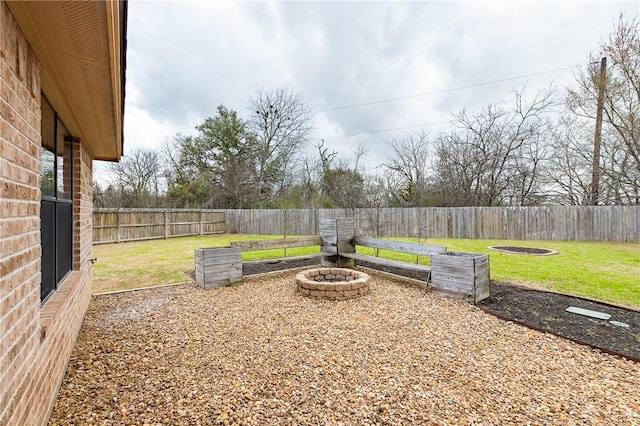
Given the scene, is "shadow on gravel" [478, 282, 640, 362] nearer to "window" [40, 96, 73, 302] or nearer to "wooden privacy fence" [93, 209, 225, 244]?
"window" [40, 96, 73, 302]

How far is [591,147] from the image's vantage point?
13125 mm

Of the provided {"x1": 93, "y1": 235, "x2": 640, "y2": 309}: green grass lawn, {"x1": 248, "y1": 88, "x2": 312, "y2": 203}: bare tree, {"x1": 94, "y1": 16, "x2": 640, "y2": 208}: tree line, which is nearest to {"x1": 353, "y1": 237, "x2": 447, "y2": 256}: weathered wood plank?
{"x1": 93, "y1": 235, "x2": 640, "y2": 309}: green grass lawn

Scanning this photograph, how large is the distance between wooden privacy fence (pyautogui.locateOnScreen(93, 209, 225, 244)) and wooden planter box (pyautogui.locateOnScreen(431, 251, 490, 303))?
41.4 feet

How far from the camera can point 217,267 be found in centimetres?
529

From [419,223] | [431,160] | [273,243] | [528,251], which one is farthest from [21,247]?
[431,160]

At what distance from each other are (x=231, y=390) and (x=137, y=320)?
7.31ft

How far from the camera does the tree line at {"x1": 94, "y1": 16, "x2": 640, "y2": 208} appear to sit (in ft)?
40.2

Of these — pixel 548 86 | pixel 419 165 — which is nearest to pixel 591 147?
pixel 548 86

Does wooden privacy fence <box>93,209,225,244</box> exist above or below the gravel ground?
above

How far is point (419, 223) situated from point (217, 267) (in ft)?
30.8

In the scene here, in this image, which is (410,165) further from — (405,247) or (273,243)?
(273,243)

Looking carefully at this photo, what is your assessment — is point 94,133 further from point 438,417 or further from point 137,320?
point 438,417

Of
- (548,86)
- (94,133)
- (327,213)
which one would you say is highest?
(548,86)

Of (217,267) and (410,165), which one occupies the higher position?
(410,165)
